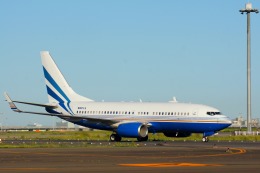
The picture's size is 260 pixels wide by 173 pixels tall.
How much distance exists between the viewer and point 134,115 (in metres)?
75.1

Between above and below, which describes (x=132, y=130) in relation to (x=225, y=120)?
below

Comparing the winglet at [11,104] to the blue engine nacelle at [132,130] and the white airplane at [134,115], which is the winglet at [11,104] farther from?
the blue engine nacelle at [132,130]

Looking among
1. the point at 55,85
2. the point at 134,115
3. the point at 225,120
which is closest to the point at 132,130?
the point at 134,115

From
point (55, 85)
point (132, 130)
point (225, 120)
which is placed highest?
point (55, 85)

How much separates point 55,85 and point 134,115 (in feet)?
41.9

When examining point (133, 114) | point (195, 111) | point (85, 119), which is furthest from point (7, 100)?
point (195, 111)

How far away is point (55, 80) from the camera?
83812 millimetres

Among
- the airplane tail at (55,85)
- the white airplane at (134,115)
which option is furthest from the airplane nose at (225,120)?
the airplane tail at (55,85)

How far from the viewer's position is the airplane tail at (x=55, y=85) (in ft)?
268

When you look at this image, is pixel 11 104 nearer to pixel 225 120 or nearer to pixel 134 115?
pixel 134 115

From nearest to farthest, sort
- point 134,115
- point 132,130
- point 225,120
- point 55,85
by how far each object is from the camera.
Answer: point 225,120 < point 132,130 < point 134,115 < point 55,85

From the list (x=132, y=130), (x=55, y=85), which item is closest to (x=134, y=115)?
(x=132, y=130)

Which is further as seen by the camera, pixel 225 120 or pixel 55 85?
pixel 55 85

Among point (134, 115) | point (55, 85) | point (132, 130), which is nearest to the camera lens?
point (132, 130)
